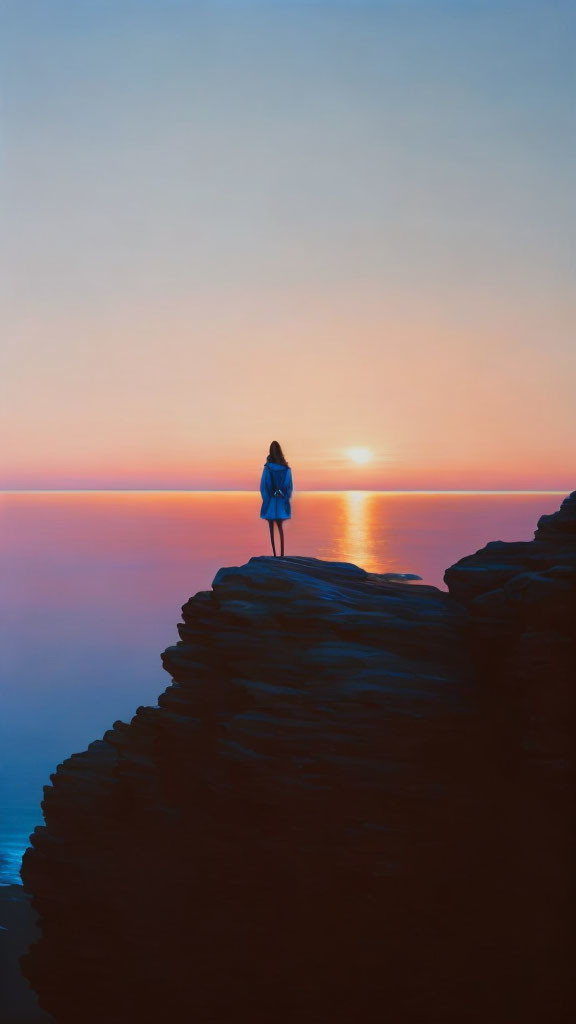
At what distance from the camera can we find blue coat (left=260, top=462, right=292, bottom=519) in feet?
41.1

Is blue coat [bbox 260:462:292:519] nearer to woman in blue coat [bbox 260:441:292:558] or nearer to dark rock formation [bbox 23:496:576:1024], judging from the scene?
woman in blue coat [bbox 260:441:292:558]

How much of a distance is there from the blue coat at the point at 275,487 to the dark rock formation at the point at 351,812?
41.1 inches

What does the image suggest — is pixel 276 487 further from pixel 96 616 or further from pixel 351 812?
pixel 96 616

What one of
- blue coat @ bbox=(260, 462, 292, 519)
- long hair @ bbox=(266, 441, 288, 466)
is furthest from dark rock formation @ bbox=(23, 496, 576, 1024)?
long hair @ bbox=(266, 441, 288, 466)

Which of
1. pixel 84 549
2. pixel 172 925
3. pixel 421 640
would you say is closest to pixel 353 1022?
pixel 172 925

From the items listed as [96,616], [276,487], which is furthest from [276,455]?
[96,616]

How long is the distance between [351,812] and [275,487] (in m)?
5.81

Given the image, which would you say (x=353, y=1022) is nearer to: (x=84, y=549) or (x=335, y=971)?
(x=335, y=971)

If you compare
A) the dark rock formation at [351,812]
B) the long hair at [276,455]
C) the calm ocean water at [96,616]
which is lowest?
the calm ocean water at [96,616]

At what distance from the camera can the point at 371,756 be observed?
9.48 m

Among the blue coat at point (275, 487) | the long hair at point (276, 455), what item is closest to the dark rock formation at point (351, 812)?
the blue coat at point (275, 487)

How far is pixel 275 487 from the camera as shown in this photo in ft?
41.3

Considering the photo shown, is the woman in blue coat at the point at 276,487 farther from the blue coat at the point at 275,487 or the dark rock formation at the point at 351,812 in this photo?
the dark rock formation at the point at 351,812

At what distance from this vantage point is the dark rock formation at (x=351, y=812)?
902cm
